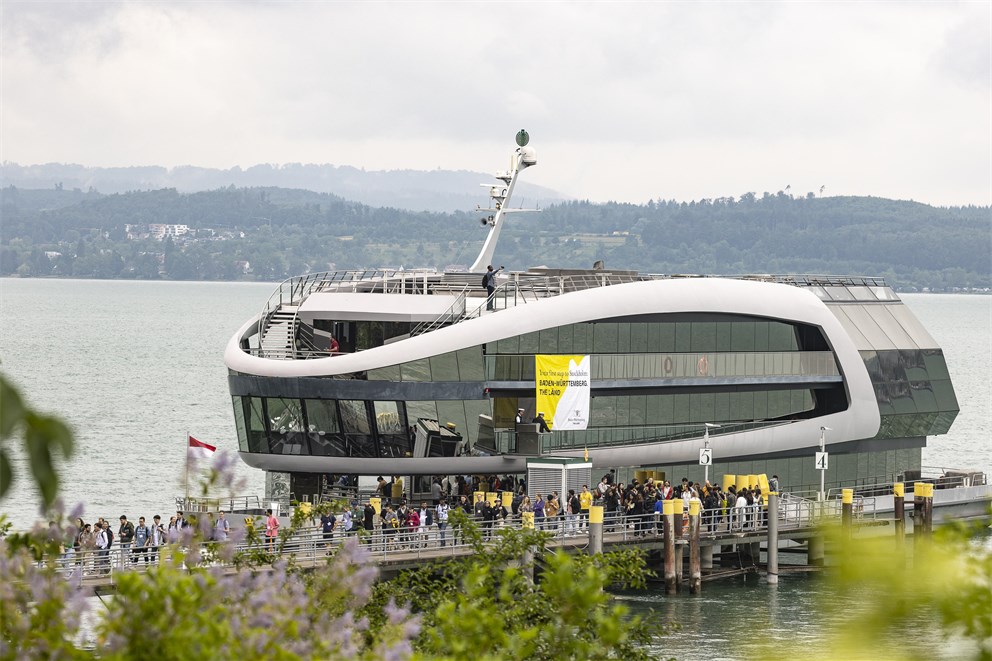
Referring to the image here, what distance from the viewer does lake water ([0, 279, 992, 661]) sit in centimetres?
3394

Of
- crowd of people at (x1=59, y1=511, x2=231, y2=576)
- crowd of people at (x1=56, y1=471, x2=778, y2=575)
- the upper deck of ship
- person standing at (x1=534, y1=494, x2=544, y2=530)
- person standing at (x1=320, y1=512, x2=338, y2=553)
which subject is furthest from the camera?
the upper deck of ship

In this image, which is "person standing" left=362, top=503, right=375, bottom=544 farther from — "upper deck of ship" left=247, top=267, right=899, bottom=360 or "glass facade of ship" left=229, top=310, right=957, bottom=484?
"upper deck of ship" left=247, top=267, right=899, bottom=360

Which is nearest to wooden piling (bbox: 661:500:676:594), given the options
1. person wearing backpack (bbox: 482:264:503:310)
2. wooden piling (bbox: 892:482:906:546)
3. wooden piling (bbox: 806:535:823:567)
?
wooden piling (bbox: 806:535:823:567)

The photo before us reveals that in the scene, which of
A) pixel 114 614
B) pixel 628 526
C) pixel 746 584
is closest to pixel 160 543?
pixel 628 526

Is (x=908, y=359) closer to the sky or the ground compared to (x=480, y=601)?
closer to the sky

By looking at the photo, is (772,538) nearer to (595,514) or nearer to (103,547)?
(595,514)

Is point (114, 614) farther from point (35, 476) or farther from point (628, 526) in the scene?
point (628, 526)

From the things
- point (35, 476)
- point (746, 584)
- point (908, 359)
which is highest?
point (908, 359)

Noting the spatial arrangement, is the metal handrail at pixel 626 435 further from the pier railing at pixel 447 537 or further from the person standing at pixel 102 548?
the person standing at pixel 102 548

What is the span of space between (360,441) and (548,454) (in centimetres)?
437

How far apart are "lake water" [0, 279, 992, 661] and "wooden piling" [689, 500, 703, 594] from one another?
33 centimetres

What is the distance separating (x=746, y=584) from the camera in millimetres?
38938

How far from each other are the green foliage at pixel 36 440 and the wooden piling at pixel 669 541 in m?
30.5

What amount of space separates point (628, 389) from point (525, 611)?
23.0 metres
